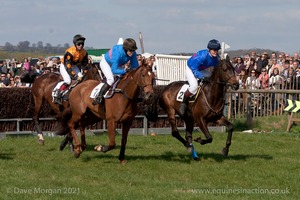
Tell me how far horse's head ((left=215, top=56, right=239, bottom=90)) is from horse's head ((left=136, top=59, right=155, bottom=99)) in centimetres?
169

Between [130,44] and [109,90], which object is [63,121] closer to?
→ [109,90]

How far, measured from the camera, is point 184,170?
12094mm

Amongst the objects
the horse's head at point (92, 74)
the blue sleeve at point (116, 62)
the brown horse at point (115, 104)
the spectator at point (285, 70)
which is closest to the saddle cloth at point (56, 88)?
the horse's head at point (92, 74)

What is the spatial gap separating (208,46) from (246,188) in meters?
3.59

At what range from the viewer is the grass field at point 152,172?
9781 mm

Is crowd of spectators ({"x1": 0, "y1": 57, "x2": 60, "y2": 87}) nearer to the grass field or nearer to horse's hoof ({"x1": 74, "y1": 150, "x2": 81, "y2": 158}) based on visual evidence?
the grass field

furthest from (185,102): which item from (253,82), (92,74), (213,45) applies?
(253,82)

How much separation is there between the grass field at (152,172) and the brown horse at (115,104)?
54cm

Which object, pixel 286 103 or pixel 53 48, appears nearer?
pixel 286 103

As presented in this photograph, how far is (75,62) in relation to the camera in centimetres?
1512

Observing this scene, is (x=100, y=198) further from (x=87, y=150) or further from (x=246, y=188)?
(x=87, y=150)

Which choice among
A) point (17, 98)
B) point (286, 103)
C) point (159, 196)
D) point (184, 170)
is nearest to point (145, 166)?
point (184, 170)

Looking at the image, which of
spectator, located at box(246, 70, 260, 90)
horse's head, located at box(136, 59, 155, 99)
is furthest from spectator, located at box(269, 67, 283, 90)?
horse's head, located at box(136, 59, 155, 99)

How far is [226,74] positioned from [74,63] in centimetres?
372
